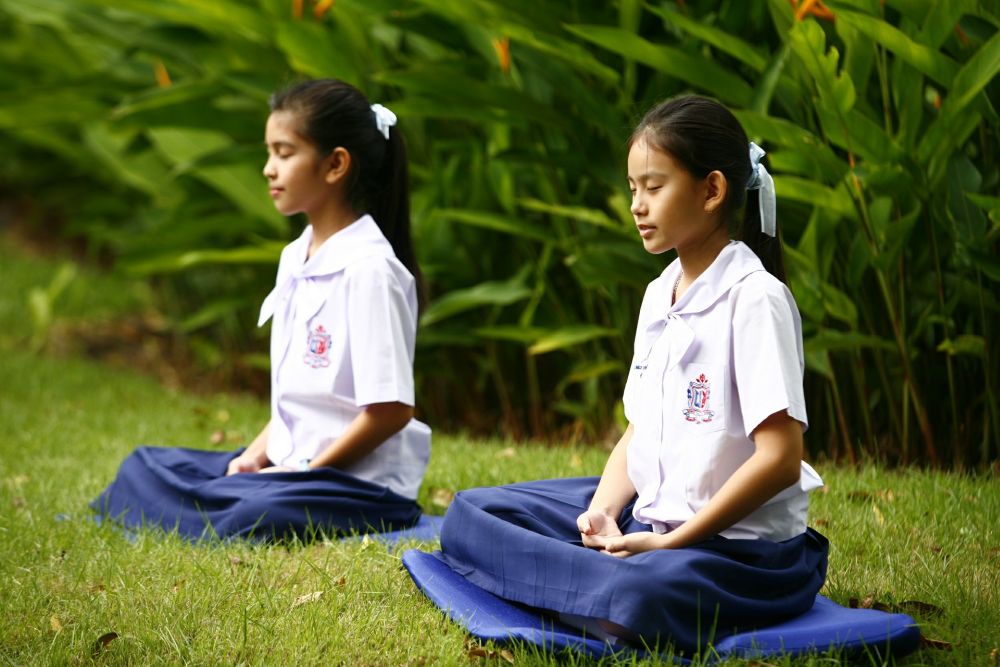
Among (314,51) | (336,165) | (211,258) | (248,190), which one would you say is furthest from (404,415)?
(248,190)

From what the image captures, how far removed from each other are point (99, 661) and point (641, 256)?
2.17 m

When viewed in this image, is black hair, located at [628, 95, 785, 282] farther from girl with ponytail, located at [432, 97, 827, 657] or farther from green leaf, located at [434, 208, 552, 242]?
green leaf, located at [434, 208, 552, 242]

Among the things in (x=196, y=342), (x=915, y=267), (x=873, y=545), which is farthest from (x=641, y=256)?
(x=196, y=342)

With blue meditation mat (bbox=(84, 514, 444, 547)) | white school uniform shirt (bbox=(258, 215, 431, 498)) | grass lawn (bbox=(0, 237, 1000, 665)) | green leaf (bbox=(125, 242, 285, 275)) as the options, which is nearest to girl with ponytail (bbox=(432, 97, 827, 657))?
grass lawn (bbox=(0, 237, 1000, 665))

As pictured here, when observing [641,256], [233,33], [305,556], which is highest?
[233,33]

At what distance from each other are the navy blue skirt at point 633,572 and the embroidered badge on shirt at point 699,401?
0.73 feet

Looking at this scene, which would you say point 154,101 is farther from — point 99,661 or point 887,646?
point 887,646

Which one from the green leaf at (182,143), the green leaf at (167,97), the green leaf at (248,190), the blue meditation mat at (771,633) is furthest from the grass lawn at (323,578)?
the green leaf at (182,143)

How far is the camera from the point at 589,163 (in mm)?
3973

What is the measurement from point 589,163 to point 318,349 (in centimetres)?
127

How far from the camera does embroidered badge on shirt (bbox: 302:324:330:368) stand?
10.2 feet

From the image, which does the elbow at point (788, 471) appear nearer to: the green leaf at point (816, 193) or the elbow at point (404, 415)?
the elbow at point (404, 415)

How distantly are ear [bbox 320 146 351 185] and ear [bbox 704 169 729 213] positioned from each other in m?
1.19

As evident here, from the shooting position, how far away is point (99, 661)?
88.0 inches
